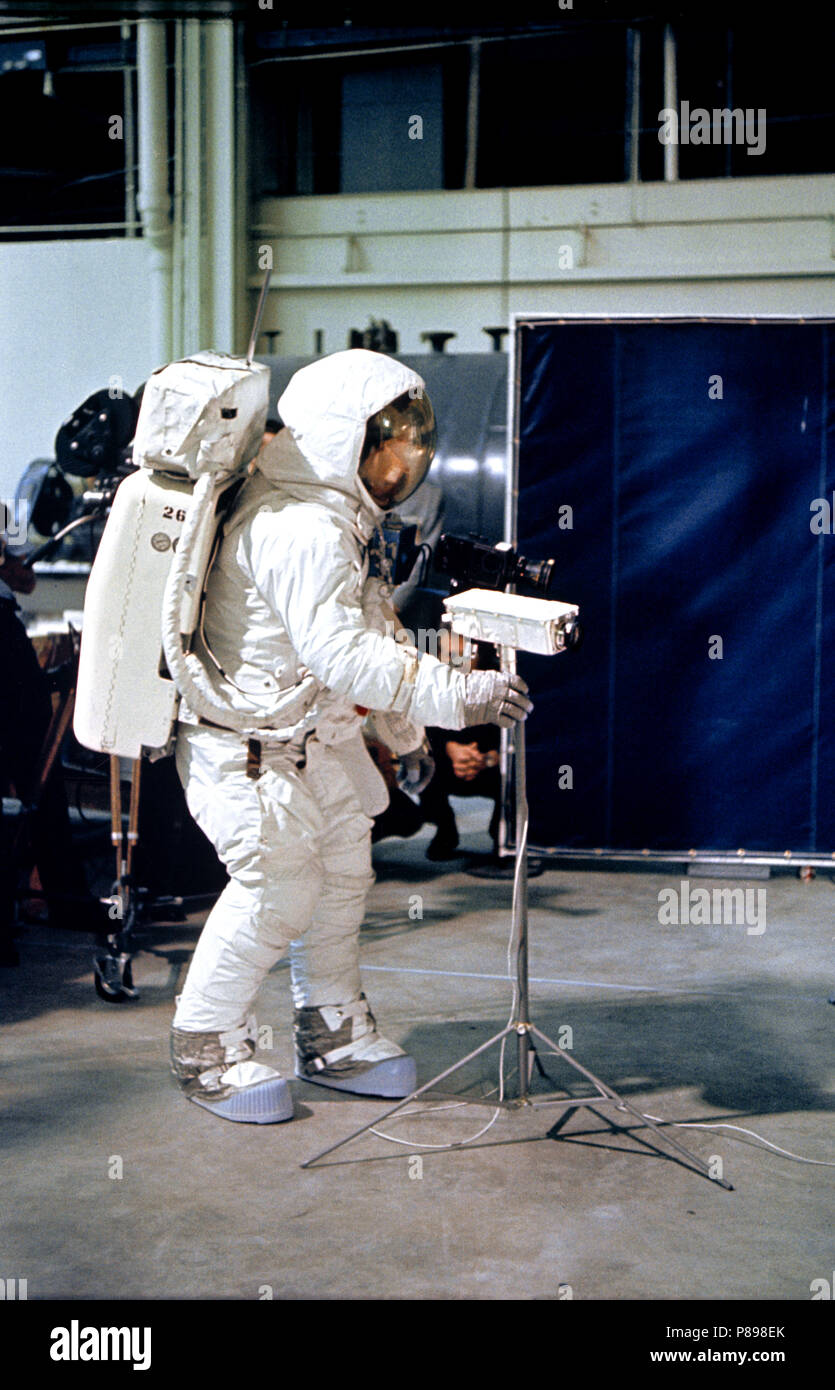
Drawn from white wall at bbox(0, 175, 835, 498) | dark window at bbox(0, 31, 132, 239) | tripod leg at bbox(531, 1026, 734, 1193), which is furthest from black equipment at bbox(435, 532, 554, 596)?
dark window at bbox(0, 31, 132, 239)

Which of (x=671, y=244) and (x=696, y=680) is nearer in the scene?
(x=696, y=680)

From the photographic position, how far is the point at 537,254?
11.2 m

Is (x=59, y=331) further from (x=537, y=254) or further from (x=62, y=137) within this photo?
(x=537, y=254)

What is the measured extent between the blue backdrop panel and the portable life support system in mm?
2608

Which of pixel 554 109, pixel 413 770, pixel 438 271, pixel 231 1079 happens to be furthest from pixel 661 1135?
pixel 554 109

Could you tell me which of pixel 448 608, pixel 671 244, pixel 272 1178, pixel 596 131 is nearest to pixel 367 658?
pixel 448 608

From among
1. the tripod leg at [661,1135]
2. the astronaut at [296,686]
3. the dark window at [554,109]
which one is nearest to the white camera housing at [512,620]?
the astronaut at [296,686]

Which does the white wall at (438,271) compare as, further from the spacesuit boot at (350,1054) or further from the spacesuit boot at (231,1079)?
the spacesuit boot at (231,1079)

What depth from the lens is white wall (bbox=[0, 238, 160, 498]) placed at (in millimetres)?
11406

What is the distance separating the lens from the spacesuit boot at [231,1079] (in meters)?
3.58

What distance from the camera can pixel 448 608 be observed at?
3508mm

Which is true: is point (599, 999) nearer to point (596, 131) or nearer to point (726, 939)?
point (726, 939)

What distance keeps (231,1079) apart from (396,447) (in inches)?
63.3
